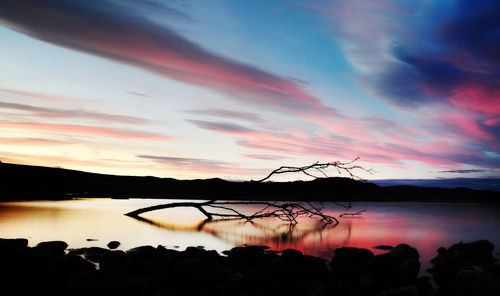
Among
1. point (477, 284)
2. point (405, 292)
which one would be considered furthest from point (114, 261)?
point (477, 284)

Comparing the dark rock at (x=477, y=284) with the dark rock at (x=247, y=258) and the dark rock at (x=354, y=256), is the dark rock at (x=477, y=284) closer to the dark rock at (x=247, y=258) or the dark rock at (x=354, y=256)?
the dark rock at (x=354, y=256)

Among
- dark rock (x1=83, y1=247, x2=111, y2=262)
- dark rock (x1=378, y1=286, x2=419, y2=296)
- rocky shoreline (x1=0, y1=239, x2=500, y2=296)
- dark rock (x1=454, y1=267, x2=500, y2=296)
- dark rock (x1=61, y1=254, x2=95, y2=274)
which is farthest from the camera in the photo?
dark rock (x1=83, y1=247, x2=111, y2=262)

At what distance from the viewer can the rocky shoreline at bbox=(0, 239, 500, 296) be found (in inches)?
235

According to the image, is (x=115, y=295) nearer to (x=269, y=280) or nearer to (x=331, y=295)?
(x=269, y=280)

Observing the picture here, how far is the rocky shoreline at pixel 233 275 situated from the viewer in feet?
19.6

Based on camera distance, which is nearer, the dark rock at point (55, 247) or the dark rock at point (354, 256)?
the dark rock at point (354, 256)

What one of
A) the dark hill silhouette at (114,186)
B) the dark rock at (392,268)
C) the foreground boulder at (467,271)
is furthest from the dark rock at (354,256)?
the dark hill silhouette at (114,186)

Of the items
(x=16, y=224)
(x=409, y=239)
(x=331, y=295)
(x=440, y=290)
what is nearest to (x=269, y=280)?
(x=331, y=295)

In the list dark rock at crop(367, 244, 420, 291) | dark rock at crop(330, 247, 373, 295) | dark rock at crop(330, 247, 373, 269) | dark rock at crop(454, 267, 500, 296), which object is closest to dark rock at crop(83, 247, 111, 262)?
dark rock at crop(330, 247, 373, 295)

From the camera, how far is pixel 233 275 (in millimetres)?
6918

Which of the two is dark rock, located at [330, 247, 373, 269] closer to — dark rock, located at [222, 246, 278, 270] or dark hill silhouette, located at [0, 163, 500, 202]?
dark rock, located at [222, 246, 278, 270]

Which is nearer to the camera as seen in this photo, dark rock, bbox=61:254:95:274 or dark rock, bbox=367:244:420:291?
dark rock, bbox=61:254:95:274

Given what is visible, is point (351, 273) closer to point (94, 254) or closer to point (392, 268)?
point (392, 268)

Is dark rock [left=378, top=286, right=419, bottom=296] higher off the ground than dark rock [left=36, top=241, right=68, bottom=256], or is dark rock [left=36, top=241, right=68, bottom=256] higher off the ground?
dark rock [left=378, top=286, right=419, bottom=296]
